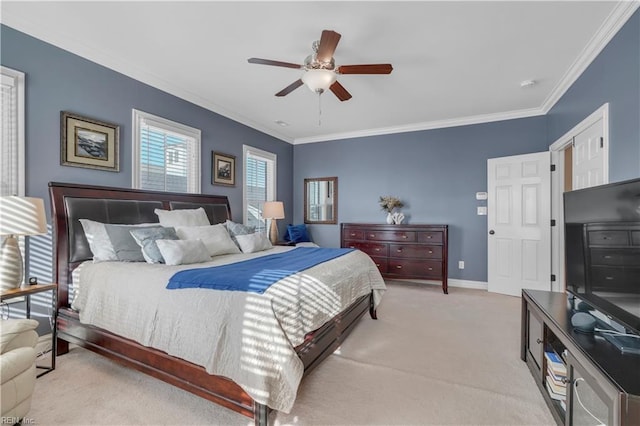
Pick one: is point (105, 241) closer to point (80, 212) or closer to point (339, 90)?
point (80, 212)

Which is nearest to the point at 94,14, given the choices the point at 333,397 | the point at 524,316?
the point at 333,397

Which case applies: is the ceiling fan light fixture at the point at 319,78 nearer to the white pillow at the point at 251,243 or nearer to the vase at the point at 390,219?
the white pillow at the point at 251,243

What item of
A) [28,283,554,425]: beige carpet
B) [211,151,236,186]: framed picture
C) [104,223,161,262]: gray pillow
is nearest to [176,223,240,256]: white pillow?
[104,223,161,262]: gray pillow

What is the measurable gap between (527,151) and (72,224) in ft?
19.2

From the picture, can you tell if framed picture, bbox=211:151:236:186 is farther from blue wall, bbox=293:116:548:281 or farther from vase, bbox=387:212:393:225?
vase, bbox=387:212:393:225

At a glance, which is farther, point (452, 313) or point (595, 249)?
point (452, 313)

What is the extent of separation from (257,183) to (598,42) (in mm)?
4654

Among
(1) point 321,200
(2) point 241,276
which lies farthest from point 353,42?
(1) point 321,200

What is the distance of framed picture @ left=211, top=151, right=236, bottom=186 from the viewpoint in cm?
416

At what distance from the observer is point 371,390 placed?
1.95m

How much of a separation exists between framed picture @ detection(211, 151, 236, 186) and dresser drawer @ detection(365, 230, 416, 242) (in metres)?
2.49

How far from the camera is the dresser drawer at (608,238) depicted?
1423mm

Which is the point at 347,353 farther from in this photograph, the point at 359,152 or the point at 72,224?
the point at 359,152

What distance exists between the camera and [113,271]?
85.7 inches
